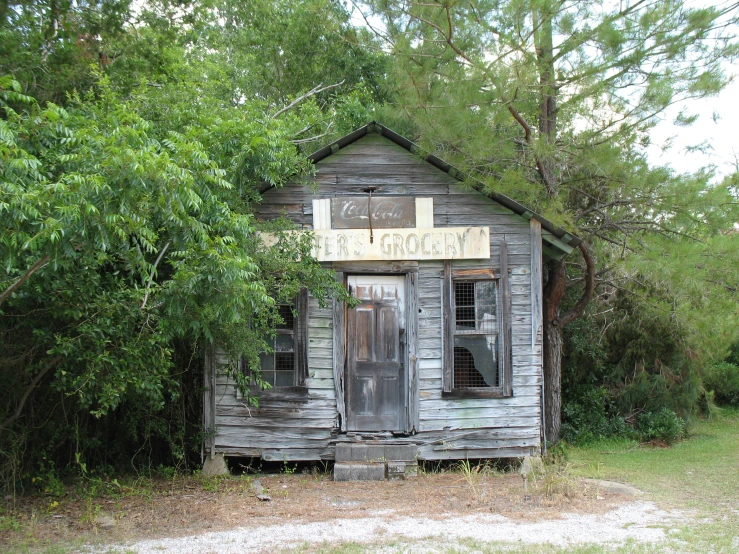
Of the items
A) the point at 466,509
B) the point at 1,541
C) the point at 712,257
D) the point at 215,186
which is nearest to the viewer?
the point at 1,541

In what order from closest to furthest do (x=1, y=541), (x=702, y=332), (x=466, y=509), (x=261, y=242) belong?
(x=1, y=541) → (x=466, y=509) → (x=261, y=242) → (x=702, y=332)

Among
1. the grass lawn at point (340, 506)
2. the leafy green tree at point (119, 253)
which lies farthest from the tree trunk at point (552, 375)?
the leafy green tree at point (119, 253)

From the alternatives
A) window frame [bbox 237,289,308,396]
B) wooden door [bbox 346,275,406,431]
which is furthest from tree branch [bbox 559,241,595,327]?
window frame [bbox 237,289,308,396]

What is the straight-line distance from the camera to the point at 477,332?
33.2ft

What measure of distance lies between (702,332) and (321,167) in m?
6.29

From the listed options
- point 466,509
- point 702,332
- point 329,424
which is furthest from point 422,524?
point 702,332

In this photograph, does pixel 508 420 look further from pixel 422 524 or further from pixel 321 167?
pixel 321 167

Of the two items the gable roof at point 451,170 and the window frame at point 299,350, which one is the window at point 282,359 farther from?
the gable roof at point 451,170

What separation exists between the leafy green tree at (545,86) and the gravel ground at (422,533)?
4.52 meters

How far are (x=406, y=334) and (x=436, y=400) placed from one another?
→ 1004mm

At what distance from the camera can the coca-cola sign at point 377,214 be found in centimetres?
1012

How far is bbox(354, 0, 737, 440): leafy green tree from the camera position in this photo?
31.1 ft

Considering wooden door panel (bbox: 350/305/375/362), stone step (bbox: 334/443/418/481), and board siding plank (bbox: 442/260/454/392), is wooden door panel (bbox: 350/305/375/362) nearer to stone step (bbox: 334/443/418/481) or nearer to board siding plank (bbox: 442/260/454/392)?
board siding plank (bbox: 442/260/454/392)

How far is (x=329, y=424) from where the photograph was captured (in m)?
10.0
